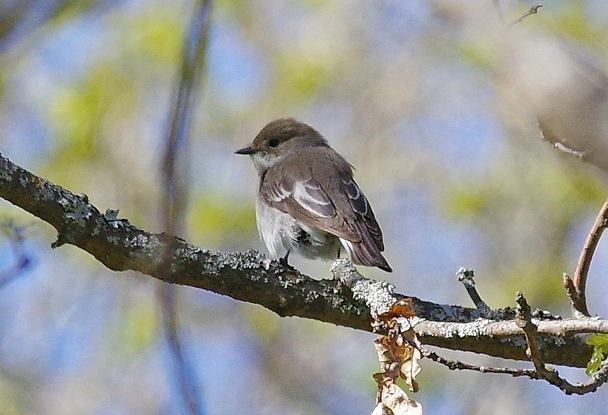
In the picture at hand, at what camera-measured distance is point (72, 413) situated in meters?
8.73

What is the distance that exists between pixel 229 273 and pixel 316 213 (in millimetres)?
2092

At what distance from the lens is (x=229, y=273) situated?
384 cm

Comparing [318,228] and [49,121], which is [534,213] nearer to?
[318,228]

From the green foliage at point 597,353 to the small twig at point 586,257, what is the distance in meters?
0.28

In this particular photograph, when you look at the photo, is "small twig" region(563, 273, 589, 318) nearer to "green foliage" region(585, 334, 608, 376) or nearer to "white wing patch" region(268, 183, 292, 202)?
"green foliage" region(585, 334, 608, 376)

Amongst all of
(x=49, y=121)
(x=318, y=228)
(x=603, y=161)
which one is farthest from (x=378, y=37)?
(x=603, y=161)

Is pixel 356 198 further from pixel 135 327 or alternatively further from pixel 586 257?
pixel 135 327

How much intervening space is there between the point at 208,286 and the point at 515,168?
5681mm

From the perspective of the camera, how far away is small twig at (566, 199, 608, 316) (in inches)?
123

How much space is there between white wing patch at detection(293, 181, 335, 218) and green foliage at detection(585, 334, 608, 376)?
283cm

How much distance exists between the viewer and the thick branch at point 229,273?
353 cm

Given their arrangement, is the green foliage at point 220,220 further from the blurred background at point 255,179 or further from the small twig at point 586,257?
the small twig at point 586,257

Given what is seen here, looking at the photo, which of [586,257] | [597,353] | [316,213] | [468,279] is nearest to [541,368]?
[597,353]

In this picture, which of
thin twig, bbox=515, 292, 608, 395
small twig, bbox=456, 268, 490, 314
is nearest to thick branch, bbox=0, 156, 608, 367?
small twig, bbox=456, 268, 490, 314
